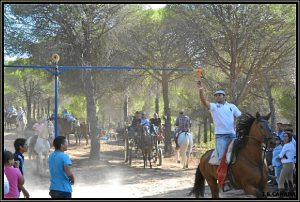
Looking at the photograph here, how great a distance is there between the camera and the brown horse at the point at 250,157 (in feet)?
28.9

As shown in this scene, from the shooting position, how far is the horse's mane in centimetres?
922

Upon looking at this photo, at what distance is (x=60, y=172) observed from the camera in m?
7.52

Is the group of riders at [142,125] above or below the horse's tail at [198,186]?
above

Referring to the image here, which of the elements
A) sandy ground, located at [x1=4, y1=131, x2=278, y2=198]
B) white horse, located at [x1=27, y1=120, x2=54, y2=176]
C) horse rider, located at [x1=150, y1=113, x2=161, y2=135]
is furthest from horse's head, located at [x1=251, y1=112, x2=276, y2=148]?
horse rider, located at [x1=150, y1=113, x2=161, y2=135]

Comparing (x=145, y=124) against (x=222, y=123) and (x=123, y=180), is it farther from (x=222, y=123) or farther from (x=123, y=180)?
(x=222, y=123)

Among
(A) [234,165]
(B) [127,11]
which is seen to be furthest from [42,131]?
(A) [234,165]

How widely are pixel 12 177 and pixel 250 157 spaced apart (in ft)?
14.2

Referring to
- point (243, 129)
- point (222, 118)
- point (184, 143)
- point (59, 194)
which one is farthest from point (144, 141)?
point (59, 194)

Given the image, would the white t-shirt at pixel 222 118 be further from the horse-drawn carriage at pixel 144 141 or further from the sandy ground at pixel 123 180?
the horse-drawn carriage at pixel 144 141

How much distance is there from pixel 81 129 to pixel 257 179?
24.2 m

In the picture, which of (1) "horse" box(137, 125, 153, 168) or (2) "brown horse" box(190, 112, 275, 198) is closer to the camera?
(2) "brown horse" box(190, 112, 275, 198)

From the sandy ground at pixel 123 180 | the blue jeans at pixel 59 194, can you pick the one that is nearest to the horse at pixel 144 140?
the sandy ground at pixel 123 180

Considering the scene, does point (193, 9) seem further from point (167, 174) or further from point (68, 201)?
point (68, 201)

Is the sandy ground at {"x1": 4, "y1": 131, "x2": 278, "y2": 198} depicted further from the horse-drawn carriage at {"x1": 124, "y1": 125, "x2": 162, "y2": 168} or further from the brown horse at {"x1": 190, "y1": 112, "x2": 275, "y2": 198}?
the brown horse at {"x1": 190, "y1": 112, "x2": 275, "y2": 198}
